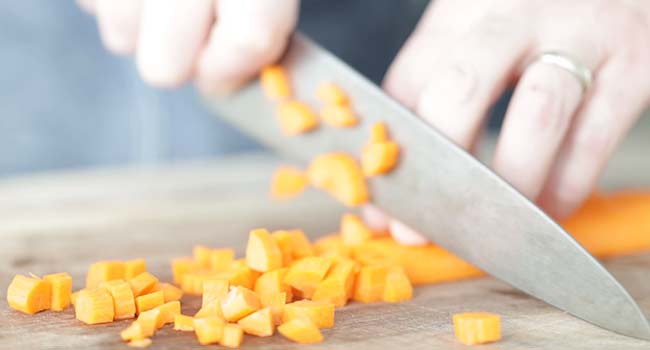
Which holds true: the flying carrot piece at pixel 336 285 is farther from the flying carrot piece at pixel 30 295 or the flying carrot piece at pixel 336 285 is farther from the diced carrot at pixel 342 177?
the flying carrot piece at pixel 30 295

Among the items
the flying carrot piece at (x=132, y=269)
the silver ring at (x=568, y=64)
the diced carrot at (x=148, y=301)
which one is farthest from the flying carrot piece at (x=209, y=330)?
the silver ring at (x=568, y=64)

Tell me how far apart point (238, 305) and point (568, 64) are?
70cm

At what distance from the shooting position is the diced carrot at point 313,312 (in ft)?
3.92

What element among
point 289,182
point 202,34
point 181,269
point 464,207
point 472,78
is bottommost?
point 181,269

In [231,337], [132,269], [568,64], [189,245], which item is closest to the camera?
[231,337]

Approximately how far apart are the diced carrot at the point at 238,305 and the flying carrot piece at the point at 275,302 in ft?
0.11

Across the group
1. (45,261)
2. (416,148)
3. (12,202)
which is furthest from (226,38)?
(12,202)

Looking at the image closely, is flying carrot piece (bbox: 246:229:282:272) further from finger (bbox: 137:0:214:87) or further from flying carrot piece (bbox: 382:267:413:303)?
finger (bbox: 137:0:214:87)

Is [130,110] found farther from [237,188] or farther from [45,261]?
[45,261]

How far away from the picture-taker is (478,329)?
1.16 m

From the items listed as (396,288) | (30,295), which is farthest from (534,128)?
(30,295)

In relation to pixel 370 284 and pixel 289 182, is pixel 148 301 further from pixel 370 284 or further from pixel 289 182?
pixel 289 182

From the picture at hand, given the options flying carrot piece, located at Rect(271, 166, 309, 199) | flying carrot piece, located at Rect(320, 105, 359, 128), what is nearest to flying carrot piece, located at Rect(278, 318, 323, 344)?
flying carrot piece, located at Rect(320, 105, 359, 128)

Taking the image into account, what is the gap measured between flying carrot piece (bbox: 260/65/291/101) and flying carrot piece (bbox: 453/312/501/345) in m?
0.66
